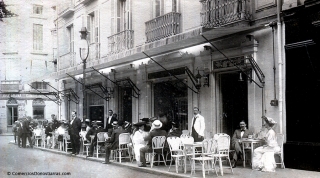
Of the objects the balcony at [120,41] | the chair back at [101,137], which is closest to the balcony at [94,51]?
the balcony at [120,41]

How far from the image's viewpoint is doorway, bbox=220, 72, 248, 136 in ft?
39.4

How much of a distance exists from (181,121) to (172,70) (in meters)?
1.91

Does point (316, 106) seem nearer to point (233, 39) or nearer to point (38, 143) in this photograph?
point (233, 39)

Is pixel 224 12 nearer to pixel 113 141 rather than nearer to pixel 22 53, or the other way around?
pixel 113 141

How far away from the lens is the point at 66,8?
22.4 m

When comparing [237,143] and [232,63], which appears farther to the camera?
[232,63]

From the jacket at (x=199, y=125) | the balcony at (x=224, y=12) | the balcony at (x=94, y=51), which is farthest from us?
the balcony at (x=94, y=51)

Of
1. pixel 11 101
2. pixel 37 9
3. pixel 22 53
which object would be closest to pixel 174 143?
pixel 22 53

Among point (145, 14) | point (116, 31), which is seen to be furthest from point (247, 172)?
point (116, 31)

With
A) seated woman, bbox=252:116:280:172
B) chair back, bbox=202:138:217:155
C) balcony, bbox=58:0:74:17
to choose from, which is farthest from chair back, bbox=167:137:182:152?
balcony, bbox=58:0:74:17

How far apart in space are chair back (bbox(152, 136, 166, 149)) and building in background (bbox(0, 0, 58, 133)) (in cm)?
468

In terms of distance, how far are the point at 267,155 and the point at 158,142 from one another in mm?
3008

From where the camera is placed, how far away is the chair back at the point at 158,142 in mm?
11133

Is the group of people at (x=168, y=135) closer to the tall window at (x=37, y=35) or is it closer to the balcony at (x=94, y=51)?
the tall window at (x=37, y=35)
